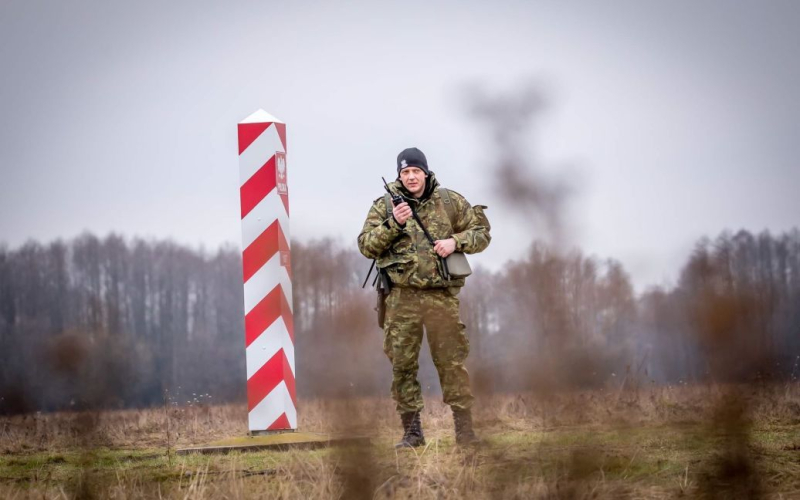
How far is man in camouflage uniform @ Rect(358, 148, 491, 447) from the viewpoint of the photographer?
237 inches

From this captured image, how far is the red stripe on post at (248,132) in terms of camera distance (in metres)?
7.11

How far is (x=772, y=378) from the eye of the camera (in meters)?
2.55

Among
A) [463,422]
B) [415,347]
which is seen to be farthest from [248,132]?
[463,422]

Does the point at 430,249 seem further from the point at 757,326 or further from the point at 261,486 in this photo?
the point at 757,326

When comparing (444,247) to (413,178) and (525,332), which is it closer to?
(413,178)

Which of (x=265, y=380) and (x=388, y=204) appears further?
(x=265, y=380)

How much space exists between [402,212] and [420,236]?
0.30 metres

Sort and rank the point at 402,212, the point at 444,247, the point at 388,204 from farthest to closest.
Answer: the point at 388,204
the point at 444,247
the point at 402,212

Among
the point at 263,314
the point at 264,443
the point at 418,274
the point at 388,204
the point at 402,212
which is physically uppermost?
the point at 388,204

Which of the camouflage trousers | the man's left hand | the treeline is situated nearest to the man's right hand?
the man's left hand

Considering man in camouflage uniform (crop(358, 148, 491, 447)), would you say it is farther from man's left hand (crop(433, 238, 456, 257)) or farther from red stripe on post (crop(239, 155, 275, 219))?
red stripe on post (crop(239, 155, 275, 219))

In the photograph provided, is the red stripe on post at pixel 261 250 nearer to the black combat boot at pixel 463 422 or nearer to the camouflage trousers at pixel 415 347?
the camouflage trousers at pixel 415 347

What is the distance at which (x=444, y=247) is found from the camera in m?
5.94

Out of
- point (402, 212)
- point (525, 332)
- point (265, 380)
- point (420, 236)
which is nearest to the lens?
point (525, 332)
